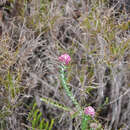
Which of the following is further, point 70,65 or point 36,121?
point 70,65

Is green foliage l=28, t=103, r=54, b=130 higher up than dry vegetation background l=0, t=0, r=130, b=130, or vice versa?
dry vegetation background l=0, t=0, r=130, b=130

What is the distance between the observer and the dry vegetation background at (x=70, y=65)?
1297mm

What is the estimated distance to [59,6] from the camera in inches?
60.9

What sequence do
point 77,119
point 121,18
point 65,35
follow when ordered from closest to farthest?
point 77,119 < point 121,18 < point 65,35

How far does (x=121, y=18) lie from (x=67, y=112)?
0.61 meters

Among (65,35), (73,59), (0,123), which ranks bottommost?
(0,123)

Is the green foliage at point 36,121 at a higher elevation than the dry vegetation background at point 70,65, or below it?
below

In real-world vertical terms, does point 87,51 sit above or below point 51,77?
above

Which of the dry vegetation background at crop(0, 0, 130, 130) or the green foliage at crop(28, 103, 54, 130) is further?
the dry vegetation background at crop(0, 0, 130, 130)

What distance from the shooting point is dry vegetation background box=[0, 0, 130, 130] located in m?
1.30

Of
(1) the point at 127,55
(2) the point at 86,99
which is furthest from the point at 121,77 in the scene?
(2) the point at 86,99

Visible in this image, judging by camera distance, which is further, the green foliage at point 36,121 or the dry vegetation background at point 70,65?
the dry vegetation background at point 70,65

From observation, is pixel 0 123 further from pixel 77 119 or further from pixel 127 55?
pixel 127 55

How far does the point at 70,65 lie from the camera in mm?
1389
